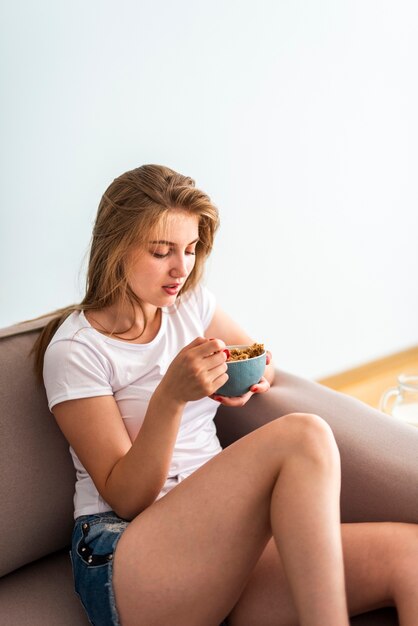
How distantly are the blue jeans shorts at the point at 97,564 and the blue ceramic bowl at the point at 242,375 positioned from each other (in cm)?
29

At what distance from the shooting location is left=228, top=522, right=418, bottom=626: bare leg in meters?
1.25

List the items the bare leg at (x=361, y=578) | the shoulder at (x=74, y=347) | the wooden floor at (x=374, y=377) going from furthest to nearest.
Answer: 1. the wooden floor at (x=374, y=377)
2. the shoulder at (x=74, y=347)
3. the bare leg at (x=361, y=578)

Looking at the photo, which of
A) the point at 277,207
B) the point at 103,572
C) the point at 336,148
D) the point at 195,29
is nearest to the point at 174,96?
the point at 195,29

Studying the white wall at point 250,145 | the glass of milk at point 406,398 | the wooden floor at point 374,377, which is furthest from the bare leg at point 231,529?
the wooden floor at point 374,377

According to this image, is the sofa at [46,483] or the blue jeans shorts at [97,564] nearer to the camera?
the blue jeans shorts at [97,564]

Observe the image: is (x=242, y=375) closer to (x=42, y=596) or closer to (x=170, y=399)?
(x=170, y=399)

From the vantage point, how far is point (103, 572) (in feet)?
3.95

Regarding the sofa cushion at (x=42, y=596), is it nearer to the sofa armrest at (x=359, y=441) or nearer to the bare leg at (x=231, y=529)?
the bare leg at (x=231, y=529)

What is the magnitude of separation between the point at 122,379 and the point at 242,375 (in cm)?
24

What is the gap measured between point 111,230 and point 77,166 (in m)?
0.72

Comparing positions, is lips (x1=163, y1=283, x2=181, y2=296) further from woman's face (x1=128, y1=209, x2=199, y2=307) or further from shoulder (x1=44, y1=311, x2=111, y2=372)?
shoulder (x1=44, y1=311, x2=111, y2=372)

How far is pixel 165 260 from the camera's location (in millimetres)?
1399

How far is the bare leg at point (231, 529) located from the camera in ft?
3.74

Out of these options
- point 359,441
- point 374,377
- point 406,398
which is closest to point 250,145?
point 406,398
